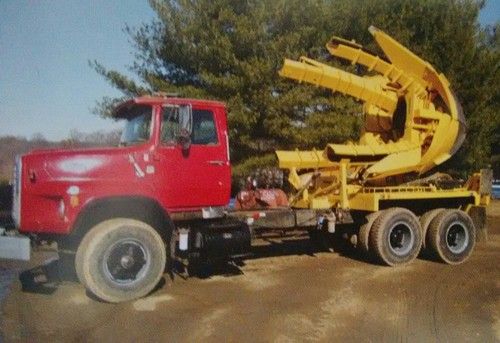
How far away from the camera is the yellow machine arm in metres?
8.21

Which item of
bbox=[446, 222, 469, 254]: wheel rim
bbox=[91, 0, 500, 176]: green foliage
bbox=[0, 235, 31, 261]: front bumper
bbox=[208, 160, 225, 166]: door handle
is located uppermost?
bbox=[91, 0, 500, 176]: green foliage

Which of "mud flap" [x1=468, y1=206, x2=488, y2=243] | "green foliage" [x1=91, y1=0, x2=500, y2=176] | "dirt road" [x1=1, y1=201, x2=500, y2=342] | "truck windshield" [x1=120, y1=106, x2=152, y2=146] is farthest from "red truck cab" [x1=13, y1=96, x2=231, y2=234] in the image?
"green foliage" [x1=91, y1=0, x2=500, y2=176]

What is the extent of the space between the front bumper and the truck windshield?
1902 mm

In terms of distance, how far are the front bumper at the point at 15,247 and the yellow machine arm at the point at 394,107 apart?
4.45 metres

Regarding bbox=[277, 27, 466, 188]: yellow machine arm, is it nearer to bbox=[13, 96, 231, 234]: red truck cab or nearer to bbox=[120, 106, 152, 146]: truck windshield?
bbox=[13, 96, 231, 234]: red truck cab

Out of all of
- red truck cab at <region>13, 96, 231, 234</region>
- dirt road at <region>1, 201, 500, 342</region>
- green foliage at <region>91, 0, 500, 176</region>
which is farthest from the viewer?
green foliage at <region>91, 0, 500, 176</region>

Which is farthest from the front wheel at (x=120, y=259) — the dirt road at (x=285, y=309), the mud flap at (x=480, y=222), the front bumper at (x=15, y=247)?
Answer: the mud flap at (x=480, y=222)

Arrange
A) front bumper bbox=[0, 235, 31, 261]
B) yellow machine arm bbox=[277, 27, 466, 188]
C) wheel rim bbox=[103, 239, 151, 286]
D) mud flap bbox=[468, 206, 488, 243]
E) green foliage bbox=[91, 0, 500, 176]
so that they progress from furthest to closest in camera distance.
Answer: green foliage bbox=[91, 0, 500, 176]
mud flap bbox=[468, 206, 488, 243]
yellow machine arm bbox=[277, 27, 466, 188]
wheel rim bbox=[103, 239, 151, 286]
front bumper bbox=[0, 235, 31, 261]

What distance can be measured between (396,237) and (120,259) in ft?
16.1

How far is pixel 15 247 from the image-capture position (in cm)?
534

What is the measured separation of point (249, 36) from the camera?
14398mm

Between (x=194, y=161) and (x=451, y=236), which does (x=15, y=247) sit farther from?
(x=451, y=236)

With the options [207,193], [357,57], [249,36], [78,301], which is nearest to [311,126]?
[249,36]

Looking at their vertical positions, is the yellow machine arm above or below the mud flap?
above
